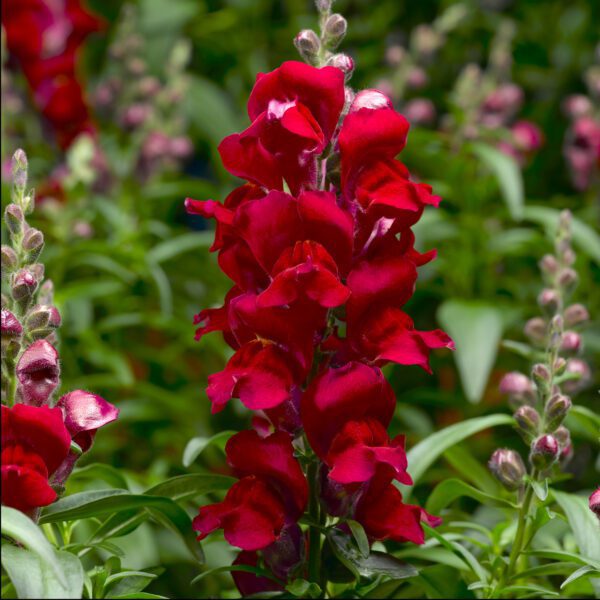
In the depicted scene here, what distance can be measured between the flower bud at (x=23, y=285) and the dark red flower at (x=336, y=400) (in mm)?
170

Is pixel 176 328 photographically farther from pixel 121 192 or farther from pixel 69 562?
pixel 69 562

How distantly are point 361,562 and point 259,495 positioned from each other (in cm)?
7

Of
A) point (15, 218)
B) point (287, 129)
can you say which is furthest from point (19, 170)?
point (287, 129)

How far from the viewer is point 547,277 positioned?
0.91m

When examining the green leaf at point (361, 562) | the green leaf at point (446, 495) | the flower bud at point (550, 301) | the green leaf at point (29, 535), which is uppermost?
the green leaf at point (29, 535)

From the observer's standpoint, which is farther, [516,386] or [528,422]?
[516,386]

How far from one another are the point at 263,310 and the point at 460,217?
0.84 m

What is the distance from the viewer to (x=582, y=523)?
2.45 feet

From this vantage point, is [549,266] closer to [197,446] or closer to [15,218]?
[197,446]

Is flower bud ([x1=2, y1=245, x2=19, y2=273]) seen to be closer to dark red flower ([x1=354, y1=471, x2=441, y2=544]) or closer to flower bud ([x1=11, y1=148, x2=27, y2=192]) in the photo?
flower bud ([x1=11, y1=148, x2=27, y2=192])

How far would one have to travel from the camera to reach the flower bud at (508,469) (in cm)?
71

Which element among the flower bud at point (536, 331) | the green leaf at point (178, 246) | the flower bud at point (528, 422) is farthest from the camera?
the green leaf at point (178, 246)

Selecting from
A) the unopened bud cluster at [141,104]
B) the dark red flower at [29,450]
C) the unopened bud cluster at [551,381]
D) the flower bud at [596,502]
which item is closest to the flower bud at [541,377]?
the unopened bud cluster at [551,381]

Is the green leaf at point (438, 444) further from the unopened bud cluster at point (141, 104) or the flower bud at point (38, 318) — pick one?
the unopened bud cluster at point (141, 104)
